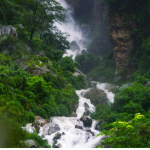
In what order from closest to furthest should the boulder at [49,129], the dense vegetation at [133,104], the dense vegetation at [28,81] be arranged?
1. the dense vegetation at [133,104]
2. the dense vegetation at [28,81]
3. the boulder at [49,129]

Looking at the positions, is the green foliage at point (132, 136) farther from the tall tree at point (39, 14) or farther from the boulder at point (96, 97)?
the tall tree at point (39, 14)

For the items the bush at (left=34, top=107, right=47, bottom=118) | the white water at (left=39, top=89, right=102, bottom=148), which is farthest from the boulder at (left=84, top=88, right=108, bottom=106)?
the bush at (left=34, top=107, right=47, bottom=118)

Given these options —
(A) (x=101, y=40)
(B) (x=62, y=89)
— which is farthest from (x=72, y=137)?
(A) (x=101, y=40)

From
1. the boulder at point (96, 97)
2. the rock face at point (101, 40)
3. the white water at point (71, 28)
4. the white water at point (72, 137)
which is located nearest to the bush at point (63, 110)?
the white water at point (72, 137)

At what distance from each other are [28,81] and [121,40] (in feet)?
63.0

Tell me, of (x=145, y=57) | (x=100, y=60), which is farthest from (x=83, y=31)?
(x=145, y=57)

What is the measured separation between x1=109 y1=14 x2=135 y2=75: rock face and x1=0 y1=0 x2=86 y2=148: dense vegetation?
30.5 ft

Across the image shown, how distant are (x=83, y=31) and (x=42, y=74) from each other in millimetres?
41588

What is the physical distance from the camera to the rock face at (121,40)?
84.1ft

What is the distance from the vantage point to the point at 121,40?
85.9ft

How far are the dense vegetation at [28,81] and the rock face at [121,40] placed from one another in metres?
9.31

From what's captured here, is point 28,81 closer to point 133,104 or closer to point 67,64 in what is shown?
point 133,104

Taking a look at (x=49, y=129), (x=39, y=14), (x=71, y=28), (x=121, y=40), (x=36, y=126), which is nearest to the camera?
(x=36, y=126)

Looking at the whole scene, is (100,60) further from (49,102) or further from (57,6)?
(49,102)
